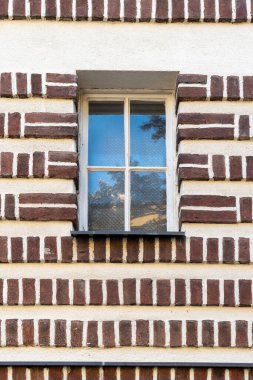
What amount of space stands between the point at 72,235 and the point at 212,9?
6.31 feet

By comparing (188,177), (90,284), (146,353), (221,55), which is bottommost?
(146,353)

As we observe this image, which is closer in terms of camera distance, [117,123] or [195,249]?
[195,249]

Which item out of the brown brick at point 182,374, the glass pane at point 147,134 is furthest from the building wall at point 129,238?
the glass pane at point 147,134

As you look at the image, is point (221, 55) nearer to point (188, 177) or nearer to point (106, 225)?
point (188, 177)

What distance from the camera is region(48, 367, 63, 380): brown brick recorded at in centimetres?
693

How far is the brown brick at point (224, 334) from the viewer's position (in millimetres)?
6980

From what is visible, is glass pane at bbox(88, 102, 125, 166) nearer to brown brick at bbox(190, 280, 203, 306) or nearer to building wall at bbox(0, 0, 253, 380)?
building wall at bbox(0, 0, 253, 380)

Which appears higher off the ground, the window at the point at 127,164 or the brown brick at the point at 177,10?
the brown brick at the point at 177,10

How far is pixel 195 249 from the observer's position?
7125 mm

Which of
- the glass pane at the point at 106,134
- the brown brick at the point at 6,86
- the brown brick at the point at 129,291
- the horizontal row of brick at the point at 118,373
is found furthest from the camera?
the glass pane at the point at 106,134

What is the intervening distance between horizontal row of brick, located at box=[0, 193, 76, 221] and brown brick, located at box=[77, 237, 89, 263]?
6.6 inches

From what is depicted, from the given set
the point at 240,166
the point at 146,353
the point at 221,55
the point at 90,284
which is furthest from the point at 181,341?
the point at 221,55

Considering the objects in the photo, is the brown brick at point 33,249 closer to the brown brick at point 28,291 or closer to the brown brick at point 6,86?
the brown brick at point 28,291

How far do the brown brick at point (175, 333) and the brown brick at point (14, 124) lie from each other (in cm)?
169
